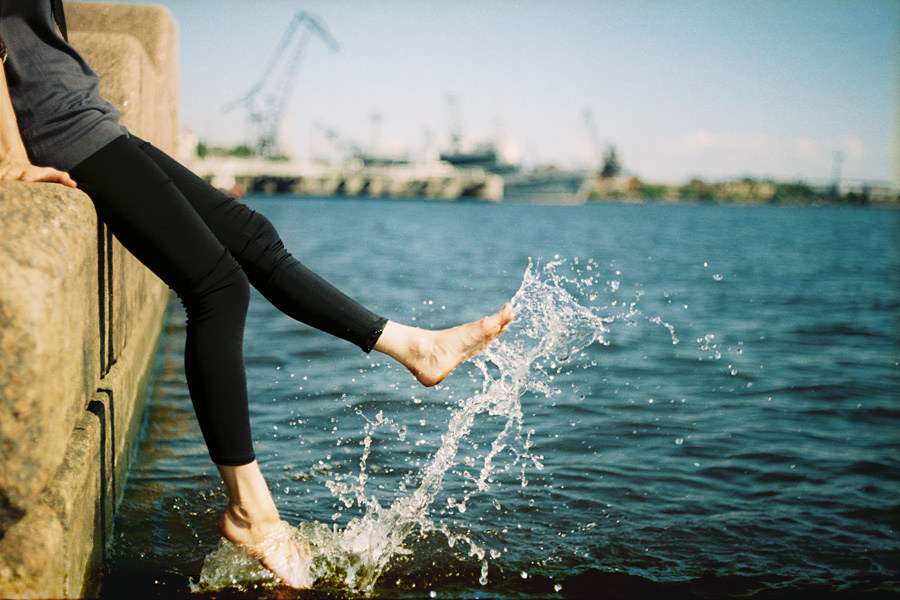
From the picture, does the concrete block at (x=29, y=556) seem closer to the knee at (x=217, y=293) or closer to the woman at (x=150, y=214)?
the woman at (x=150, y=214)

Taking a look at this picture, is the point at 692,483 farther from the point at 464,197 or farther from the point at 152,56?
the point at 464,197

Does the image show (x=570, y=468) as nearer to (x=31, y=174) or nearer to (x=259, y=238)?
(x=259, y=238)

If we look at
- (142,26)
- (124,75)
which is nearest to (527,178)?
(142,26)

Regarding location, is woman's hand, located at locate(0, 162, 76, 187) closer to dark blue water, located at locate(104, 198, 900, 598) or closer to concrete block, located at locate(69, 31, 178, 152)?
dark blue water, located at locate(104, 198, 900, 598)

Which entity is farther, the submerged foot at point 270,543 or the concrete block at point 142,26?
the concrete block at point 142,26

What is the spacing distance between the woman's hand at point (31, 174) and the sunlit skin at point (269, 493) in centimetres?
78

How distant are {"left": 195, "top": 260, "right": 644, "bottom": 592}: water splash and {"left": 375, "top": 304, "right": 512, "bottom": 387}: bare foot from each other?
467mm

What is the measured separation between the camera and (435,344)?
2.37 m

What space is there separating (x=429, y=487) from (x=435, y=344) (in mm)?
865

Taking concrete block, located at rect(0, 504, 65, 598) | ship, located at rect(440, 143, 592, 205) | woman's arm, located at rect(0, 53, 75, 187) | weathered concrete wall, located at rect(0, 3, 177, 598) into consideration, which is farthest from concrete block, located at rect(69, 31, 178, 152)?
ship, located at rect(440, 143, 592, 205)

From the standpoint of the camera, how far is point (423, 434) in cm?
381

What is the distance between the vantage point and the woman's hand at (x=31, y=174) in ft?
5.74

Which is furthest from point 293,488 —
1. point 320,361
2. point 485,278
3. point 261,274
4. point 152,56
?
point 485,278

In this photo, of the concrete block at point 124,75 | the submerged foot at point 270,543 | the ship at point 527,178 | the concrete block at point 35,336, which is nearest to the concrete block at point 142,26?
the concrete block at point 124,75
